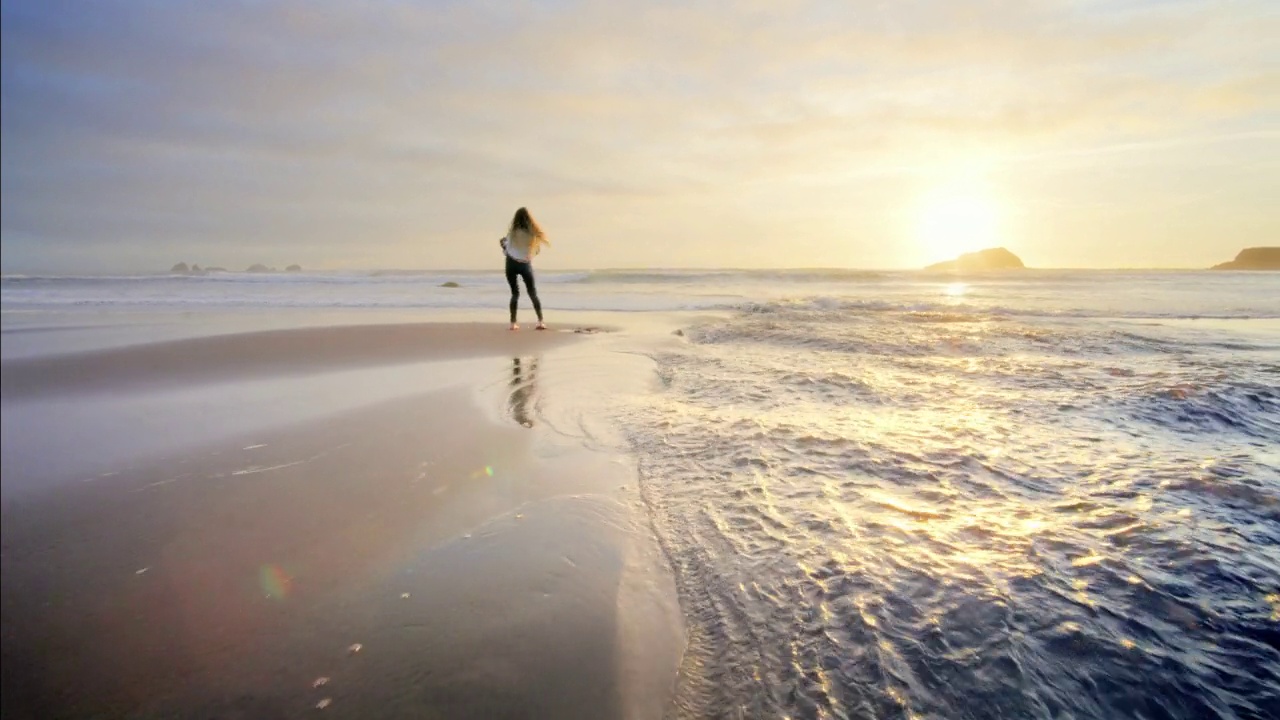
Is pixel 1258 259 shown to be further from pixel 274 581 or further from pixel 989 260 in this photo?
pixel 274 581

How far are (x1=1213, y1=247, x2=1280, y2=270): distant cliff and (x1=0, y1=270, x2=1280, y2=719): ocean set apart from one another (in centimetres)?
4377

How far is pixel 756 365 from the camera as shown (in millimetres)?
5918

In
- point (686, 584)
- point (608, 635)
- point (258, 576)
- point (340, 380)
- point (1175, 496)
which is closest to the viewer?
point (608, 635)

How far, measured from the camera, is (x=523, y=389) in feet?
17.5

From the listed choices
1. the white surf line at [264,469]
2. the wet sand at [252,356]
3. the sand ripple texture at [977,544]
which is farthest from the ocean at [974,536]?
the wet sand at [252,356]

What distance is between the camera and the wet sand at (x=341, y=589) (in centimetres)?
154

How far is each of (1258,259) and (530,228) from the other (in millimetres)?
49016

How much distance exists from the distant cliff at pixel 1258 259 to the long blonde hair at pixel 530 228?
146 ft

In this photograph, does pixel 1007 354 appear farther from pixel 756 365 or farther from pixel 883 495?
pixel 883 495

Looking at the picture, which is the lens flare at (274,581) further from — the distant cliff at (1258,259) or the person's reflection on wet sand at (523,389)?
the distant cliff at (1258,259)

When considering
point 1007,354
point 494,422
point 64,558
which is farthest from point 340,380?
point 1007,354

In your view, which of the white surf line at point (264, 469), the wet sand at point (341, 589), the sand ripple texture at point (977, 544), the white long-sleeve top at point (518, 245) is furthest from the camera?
the white long-sleeve top at point (518, 245)

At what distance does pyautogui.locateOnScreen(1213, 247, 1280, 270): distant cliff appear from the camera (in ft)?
110

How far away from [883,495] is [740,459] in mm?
811
